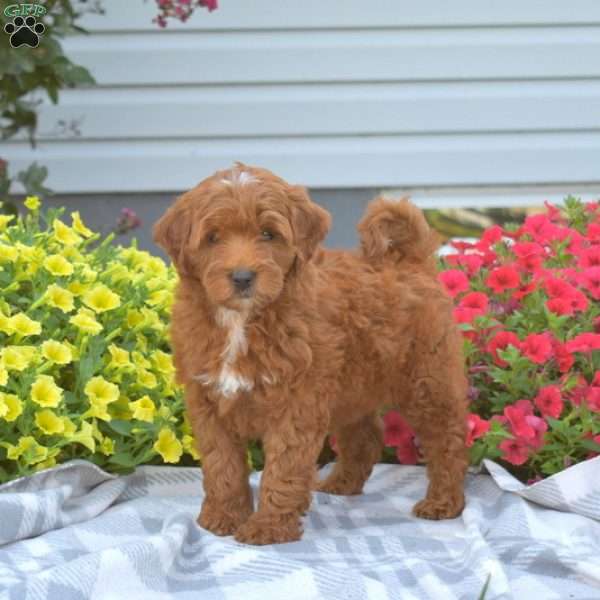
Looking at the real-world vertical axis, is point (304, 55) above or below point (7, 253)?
above

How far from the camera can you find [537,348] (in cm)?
444

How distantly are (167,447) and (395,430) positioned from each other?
918 mm

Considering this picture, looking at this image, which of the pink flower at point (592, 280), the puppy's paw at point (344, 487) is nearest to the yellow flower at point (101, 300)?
the puppy's paw at point (344, 487)

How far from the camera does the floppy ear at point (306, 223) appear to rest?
3.67 metres

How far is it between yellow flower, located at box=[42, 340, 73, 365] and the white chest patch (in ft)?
2.36

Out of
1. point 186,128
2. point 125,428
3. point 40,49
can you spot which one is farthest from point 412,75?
point 125,428

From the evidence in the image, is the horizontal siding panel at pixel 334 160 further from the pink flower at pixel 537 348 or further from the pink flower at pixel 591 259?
the pink flower at pixel 537 348

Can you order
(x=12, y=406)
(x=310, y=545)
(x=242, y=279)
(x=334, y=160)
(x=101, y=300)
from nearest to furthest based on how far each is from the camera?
(x=242, y=279), (x=310, y=545), (x=12, y=406), (x=101, y=300), (x=334, y=160)

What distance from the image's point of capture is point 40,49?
6.24m

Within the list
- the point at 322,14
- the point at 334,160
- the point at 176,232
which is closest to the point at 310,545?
the point at 176,232

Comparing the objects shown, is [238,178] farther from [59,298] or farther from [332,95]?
[332,95]

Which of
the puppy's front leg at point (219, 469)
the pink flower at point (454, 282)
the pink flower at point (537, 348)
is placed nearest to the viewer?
the puppy's front leg at point (219, 469)

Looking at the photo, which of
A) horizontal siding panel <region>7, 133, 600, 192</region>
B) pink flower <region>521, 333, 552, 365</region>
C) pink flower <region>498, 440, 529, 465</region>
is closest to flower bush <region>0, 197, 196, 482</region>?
pink flower <region>498, 440, 529, 465</region>

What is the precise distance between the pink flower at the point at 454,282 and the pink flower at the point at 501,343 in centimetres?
34
